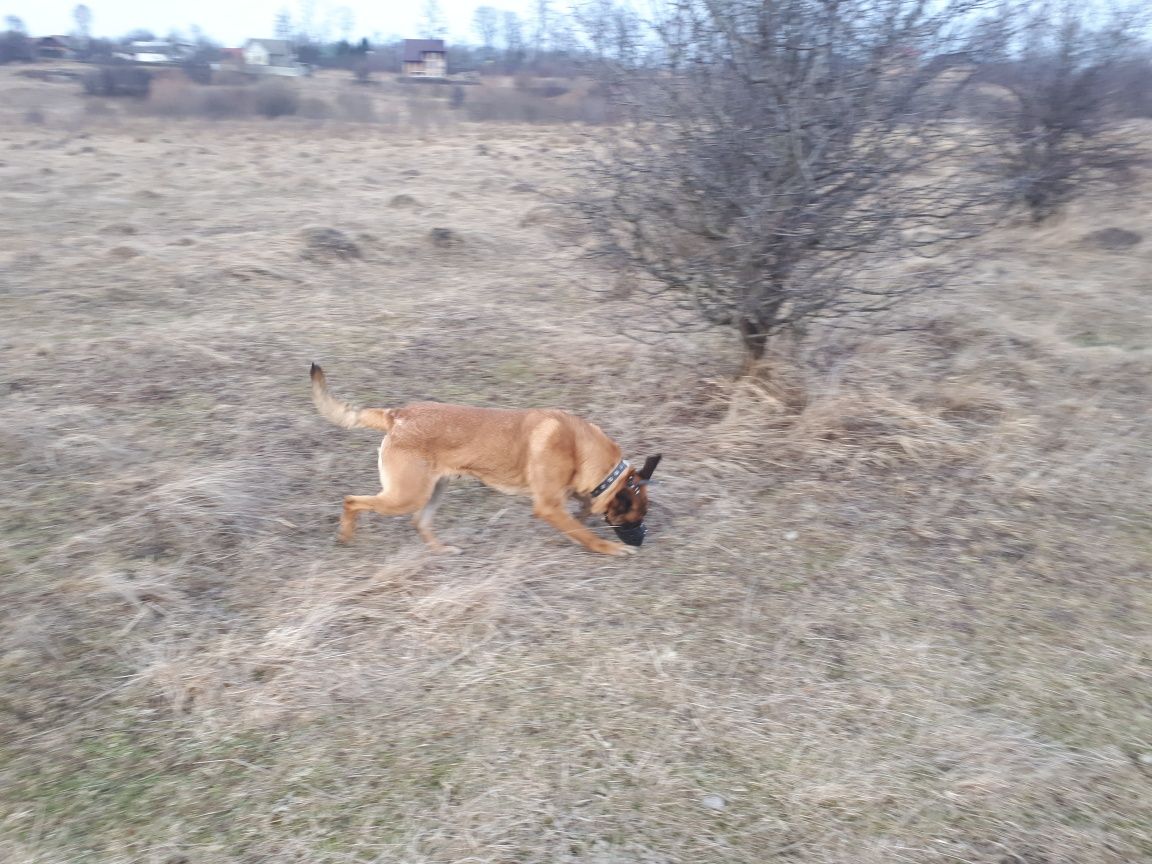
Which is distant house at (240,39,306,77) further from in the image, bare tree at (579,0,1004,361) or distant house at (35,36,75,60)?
bare tree at (579,0,1004,361)

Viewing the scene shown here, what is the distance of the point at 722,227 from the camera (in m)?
6.39

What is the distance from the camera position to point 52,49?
2297 inches

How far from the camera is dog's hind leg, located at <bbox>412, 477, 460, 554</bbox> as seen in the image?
4.89m

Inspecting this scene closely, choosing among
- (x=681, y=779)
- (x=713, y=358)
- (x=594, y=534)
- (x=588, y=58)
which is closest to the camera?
(x=681, y=779)

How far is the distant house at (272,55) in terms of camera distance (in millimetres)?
59000

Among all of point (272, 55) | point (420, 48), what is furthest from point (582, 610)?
point (272, 55)

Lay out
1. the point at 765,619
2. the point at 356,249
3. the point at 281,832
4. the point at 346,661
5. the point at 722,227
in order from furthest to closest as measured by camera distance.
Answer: the point at 356,249
the point at 722,227
the point at 765,619
the point at 346,661
the point at 281,832

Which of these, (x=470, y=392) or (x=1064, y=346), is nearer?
(x=470, y=392)

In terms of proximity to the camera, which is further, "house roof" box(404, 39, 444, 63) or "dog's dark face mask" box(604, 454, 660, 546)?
"house roof" box(404, 39, 444, 63)

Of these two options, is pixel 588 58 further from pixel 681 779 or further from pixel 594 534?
pixel 681 779

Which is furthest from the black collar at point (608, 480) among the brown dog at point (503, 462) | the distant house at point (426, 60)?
the distant house at point (426, 60)

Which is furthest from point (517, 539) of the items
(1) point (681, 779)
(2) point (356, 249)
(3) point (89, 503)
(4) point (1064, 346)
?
(2) point (356, 249)

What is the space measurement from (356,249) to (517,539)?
8.14 metres

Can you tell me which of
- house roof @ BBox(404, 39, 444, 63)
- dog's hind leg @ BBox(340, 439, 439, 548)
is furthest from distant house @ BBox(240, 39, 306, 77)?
dog's hind leg @ BBox(340, 439, 439, 548)
